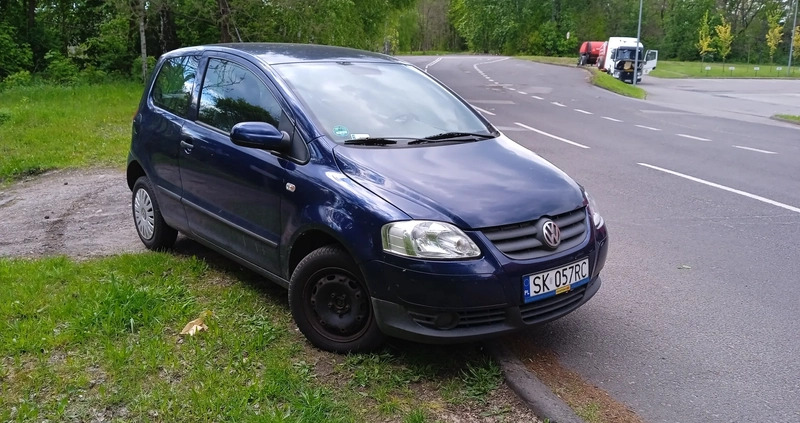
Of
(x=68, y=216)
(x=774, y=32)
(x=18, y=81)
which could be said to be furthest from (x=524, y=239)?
(x=774, y=32)

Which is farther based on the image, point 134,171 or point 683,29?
point 683,29

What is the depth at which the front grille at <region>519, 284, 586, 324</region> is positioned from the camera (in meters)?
3.50

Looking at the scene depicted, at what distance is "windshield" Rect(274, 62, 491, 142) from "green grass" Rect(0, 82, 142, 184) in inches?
268

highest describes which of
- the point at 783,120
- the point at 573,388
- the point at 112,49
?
the point at 112,49

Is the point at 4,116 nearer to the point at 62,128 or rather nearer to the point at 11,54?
the point at 62,128

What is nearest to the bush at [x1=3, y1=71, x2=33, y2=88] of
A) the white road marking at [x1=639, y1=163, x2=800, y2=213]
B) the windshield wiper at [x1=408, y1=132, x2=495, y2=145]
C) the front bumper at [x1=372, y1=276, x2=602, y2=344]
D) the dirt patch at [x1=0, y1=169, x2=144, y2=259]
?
the dirt patch at [x1=0, y1=169, x2=144, y2=259]

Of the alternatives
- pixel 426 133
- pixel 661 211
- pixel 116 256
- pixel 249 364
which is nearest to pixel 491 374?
pixel 249 364

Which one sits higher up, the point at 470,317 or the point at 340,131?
the point at 340,131

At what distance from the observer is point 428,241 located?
3.33 meters

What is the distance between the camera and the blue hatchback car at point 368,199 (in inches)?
133

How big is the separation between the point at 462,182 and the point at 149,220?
313 cm

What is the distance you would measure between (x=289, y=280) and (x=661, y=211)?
4.81 m

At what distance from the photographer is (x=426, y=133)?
14.3ft

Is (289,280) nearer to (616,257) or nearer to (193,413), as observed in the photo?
(193,413)
